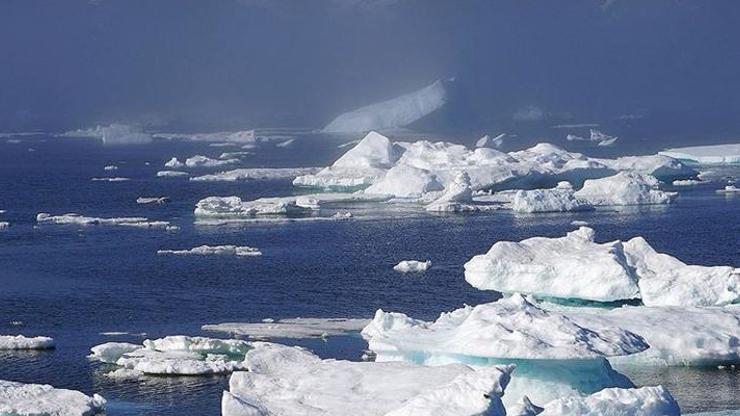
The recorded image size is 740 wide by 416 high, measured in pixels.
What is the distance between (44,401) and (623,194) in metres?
31.9

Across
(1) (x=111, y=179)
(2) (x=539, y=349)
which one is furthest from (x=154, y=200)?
(2) (x=539, y=349)

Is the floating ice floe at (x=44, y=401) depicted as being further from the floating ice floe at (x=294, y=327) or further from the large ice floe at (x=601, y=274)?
the large ice floe at (x=601, y=274)

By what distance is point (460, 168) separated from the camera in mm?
52406

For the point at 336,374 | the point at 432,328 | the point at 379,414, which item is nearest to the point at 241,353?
the point at 432,328

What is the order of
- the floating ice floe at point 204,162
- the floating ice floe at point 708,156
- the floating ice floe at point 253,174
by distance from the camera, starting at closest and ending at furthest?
the floating ice floe at point 253,174
the floating ice floe at point 708,156
the floating ice floe at point 204,162

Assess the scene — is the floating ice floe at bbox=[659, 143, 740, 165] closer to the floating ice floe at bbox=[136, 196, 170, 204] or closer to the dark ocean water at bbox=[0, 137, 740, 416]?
the dark ocean water at bbox=[0, 137, 740, 416]

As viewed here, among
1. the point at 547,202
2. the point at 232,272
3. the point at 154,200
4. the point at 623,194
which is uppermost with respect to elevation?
the point at 154,200

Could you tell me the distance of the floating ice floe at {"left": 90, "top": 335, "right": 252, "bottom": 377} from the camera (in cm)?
2225

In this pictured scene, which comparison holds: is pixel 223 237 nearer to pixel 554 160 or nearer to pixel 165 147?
pixel 554 160

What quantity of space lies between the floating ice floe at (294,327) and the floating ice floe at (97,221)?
17929 mm

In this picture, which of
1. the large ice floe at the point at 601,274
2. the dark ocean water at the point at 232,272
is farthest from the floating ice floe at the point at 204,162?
the large ice floe at the point at 601,274

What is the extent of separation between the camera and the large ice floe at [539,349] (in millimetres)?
18547

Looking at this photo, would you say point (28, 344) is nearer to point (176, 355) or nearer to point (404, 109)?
point (176, 355)

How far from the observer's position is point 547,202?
152 ft
